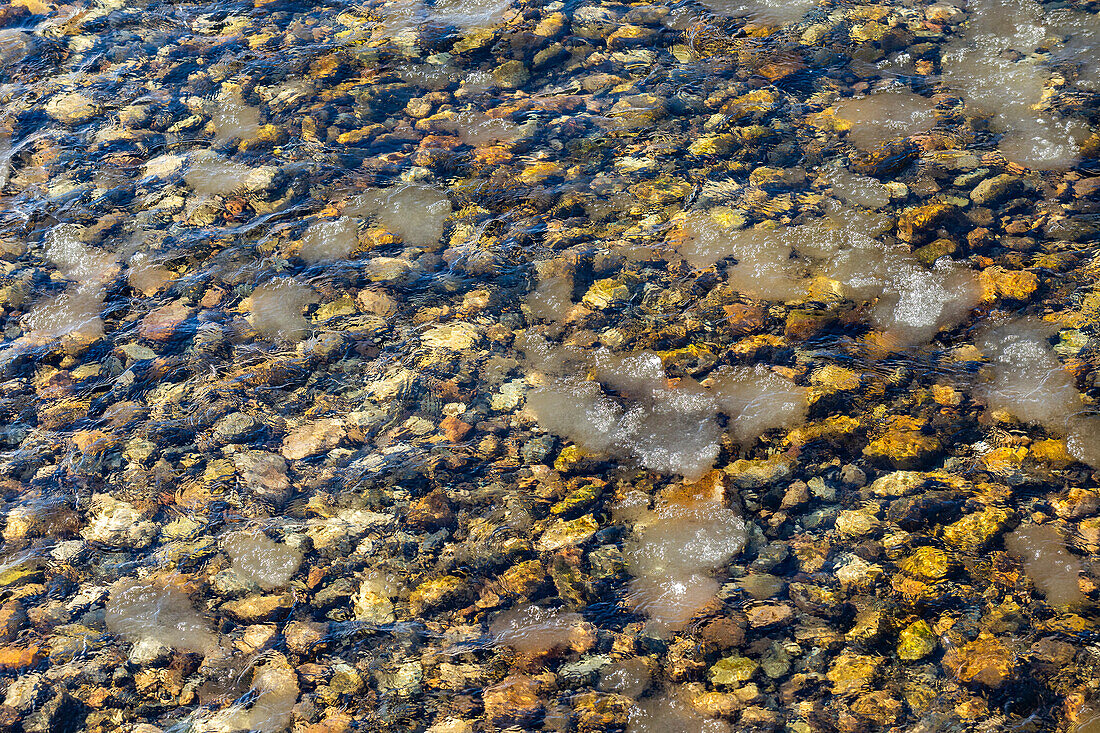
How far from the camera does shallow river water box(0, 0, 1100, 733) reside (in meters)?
3.70

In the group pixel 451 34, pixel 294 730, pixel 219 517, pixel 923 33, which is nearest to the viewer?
pixel 294 730

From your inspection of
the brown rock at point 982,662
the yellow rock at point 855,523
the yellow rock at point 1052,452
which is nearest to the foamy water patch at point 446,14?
the yellow rock at point 855,523

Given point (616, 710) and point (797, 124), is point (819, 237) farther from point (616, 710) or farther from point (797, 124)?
point (616, 710)

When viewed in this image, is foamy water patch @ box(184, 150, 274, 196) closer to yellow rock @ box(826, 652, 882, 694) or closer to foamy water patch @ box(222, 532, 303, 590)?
foamy water patch @ box(222, 532, 303, 590)

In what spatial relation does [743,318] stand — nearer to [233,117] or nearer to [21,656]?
[21,656]

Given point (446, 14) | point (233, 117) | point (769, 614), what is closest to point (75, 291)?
point (233, 117)

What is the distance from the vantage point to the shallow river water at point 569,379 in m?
3.70

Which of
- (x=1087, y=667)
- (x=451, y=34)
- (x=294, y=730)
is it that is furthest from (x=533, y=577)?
(x=451, y=34)

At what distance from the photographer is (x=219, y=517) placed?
4.41 metres

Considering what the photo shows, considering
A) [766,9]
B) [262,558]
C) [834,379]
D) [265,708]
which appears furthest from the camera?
[766,9]

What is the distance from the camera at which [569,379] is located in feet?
15.8

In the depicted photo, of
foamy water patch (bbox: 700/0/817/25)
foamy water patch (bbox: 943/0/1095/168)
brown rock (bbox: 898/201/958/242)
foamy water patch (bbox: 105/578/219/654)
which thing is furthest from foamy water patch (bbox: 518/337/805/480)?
foamy water patch (bbox: 700/0/817/25)

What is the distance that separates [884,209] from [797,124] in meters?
1.10

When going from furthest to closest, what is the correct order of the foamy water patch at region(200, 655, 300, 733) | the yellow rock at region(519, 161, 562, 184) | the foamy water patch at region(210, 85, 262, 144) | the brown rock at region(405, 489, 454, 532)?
the foamy water patch at region(210, 85, 262, 144), the yellow rock at region(519, 161, 562, 184), the brown rock at region(405, 489, 454, 532), the foamy water patch at region(200, 655, 300, 733)
